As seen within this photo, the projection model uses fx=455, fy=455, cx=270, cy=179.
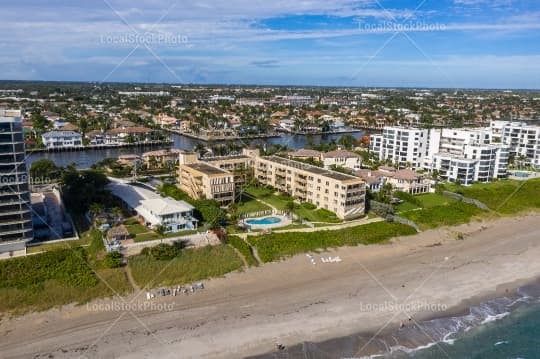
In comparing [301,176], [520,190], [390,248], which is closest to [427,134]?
[520,190]

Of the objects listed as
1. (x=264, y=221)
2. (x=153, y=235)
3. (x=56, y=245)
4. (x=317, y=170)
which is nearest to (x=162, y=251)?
(x=153, y=235)

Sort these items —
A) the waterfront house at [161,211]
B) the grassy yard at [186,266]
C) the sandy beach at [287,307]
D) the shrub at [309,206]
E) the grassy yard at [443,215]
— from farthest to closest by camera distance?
the shrub at [309,206]
the grassy yard at [443,215]
the waterfront house at [161,211]
the grassy yard at [186,266]
the sandy beach at [287,307]

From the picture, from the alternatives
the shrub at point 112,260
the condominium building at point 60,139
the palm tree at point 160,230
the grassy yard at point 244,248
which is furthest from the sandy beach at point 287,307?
the condominium building at point 60,139

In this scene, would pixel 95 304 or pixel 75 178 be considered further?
pixel 75 178

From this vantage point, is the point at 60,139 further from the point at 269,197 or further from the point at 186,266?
the point at 186,266

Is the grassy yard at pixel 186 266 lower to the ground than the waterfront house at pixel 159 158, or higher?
lower

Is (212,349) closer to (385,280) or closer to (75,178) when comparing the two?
(385,280)

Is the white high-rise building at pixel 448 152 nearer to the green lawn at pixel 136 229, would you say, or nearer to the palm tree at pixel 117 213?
the green lawn at pixel 136 229
